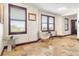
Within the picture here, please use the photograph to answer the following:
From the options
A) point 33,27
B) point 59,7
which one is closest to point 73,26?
point 59,7

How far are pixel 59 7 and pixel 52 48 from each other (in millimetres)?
1031

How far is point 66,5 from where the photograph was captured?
258 cm

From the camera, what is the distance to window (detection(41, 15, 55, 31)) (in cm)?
285

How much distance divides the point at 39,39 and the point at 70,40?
861mm

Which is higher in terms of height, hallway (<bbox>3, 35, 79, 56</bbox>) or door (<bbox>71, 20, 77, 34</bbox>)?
door (<bbox>71, 20, 77, 34</bbox>)

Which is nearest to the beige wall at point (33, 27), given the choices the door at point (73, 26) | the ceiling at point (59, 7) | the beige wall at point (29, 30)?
the beige wall at point (29, 30)

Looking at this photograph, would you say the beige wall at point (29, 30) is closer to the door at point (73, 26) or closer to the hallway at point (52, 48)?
the hallway at point (52, 48)

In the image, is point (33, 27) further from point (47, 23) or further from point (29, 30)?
point (47, 23)

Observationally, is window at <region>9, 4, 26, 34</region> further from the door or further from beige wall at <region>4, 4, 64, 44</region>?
the door

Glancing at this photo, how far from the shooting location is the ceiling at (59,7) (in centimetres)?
256

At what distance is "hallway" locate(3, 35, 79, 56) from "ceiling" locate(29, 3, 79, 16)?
0.68 m

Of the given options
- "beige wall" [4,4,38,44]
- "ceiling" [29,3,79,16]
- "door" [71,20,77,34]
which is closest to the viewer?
"ceiling" [29,3,79,16]

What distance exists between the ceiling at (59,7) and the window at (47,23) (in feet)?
0.65

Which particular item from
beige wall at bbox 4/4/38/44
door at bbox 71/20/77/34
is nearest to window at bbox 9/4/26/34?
beige wall at bbox 4/4/38/44
